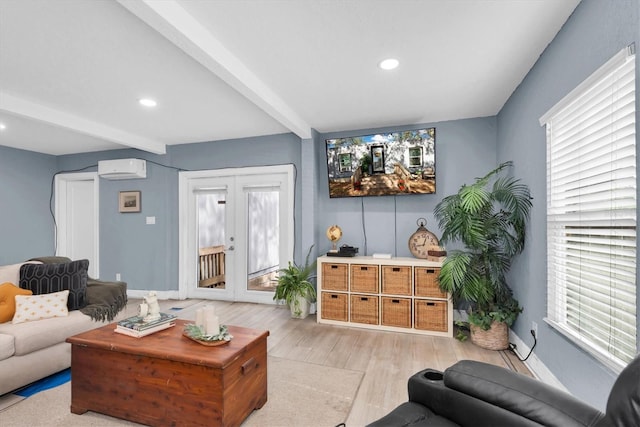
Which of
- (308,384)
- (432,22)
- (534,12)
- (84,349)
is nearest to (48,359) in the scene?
(84,349)

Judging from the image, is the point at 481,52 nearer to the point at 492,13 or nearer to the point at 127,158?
the point at 492,13

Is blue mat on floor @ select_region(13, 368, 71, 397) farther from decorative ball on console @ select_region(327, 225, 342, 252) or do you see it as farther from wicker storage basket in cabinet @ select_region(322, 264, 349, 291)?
decorative ball on console @ select_region(327, 225, 342, 252)

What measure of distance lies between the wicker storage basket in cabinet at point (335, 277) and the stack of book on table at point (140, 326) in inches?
75.8

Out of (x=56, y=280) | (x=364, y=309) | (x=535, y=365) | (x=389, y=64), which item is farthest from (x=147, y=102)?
(x=535, y=365)

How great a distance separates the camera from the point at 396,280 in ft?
11.4

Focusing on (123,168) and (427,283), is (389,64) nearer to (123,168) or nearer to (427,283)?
(427,283)

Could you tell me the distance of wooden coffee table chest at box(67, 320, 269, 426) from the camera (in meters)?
1.69

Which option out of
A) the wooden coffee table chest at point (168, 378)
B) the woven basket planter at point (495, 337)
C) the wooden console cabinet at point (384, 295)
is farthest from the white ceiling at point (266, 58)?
the woven basket planter at point (495, 337)

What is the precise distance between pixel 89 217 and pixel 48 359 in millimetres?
3900

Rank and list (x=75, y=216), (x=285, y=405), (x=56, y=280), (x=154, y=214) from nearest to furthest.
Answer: (x=285, y=405) → (x=56, y=280) → (x=154, y=214) → (x=75, y=216)

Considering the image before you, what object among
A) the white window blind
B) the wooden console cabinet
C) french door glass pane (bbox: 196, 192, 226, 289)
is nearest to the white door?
french door glass pane (bbox: 196, 192, 226, 289)

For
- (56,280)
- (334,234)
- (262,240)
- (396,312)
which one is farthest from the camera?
(262,240)

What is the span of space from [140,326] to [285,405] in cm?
106

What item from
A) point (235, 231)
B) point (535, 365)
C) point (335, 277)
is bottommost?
point (535, 365)
